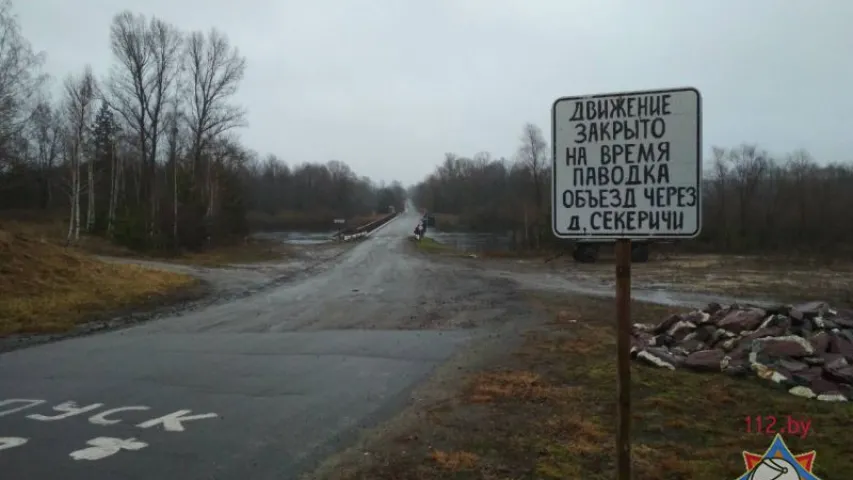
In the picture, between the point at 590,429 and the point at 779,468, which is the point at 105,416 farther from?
the point at 779,468

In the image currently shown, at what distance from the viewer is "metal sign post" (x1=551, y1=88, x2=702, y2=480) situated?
3.02m

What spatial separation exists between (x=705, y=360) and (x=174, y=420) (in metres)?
6.63

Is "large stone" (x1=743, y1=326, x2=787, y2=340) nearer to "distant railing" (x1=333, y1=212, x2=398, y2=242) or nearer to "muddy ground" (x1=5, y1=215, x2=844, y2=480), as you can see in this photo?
"muddy ground" (x1=5, y1=215, x2=844, y2=480)

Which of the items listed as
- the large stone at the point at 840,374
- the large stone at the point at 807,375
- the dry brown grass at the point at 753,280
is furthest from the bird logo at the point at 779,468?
the dry brown grass at the point at 753,280

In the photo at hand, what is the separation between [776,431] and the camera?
5695 mm

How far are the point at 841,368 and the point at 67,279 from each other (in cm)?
1849

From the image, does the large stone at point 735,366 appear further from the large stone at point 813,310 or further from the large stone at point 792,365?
the large stone at point 813,310

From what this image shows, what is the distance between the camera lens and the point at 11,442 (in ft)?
18.3

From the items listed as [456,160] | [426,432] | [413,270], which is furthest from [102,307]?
[456,160]

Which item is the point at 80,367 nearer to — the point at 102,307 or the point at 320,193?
the point at 102,307

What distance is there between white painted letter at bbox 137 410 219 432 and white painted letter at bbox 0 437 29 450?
0.96 meters

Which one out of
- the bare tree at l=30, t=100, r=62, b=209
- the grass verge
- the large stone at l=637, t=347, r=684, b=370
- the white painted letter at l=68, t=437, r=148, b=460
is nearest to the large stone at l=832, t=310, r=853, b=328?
the large stone at l=637, t=347, r=684, b=370

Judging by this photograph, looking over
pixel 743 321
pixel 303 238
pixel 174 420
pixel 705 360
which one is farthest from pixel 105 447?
pixel 303 238

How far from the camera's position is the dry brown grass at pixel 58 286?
44.7 ft
